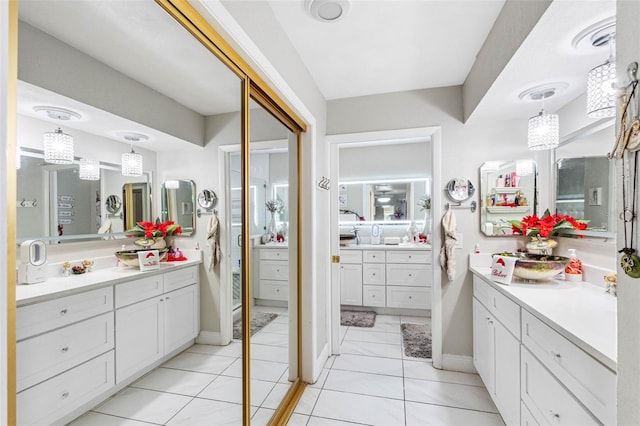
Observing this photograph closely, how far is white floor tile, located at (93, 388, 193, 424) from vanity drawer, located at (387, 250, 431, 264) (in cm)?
322

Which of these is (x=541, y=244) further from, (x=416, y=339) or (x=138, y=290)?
(x=138, y=290)

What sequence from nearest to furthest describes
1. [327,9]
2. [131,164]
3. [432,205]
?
→ 1. [131,164]
2. [327,9]
3. [432,205]

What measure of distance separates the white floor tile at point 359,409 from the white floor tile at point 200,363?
1.07 m

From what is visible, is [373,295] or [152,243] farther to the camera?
[373,295]

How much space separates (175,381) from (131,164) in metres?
0.75

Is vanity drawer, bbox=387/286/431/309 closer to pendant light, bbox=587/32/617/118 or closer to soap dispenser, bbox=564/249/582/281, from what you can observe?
soap dispenser, bbox=564/249/582/281

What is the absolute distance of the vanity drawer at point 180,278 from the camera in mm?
1016

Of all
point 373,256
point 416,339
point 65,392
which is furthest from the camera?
point 373,256

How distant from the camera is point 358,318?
3.86 m

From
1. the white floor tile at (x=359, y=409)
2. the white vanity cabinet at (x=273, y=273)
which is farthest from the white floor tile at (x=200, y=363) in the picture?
the white floor tile at (x=359, y=409)

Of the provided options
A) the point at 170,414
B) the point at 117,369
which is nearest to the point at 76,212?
the point at 117,369

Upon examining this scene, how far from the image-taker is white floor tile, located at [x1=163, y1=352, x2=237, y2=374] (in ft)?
3.37

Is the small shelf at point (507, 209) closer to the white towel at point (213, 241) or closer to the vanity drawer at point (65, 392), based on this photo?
the white towel at point (213, 241)

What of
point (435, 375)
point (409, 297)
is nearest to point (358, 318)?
point (409, 297)
